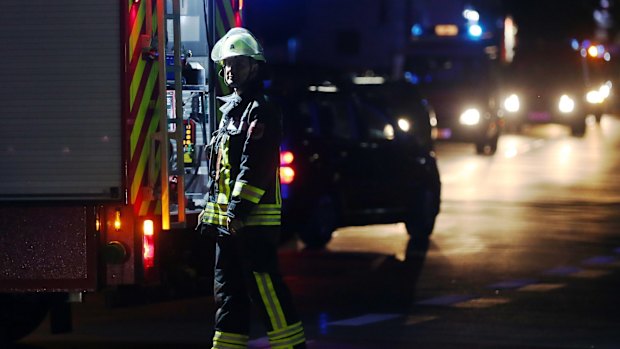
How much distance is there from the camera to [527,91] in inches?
1511

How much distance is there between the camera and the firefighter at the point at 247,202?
764 centimetres

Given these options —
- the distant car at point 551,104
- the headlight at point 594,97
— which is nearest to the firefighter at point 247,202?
the distant car at point 551,104

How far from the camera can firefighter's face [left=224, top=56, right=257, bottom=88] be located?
25.5 feet

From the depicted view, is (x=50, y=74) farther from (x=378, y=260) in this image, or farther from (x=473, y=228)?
(x=473, y=228)

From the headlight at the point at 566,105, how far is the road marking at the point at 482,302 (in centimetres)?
2725

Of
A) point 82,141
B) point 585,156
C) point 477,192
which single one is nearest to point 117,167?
point 82,141

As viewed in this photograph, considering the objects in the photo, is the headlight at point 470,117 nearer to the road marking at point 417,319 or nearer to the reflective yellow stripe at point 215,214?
the road marking at point 417,319

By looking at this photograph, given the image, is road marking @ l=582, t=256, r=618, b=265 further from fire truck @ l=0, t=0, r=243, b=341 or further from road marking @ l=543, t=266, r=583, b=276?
fire truck @ l=0, t=0, r=243, b=341

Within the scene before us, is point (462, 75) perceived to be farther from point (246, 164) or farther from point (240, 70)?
point (246, 164)

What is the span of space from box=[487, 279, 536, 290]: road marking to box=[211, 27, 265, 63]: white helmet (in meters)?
4.89

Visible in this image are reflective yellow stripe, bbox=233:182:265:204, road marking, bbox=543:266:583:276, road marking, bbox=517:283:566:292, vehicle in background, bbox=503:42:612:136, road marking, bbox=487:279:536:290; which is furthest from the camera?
vehicle in background, bbox=503:42:612:136

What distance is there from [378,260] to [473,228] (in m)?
2.93

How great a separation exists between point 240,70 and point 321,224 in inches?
274

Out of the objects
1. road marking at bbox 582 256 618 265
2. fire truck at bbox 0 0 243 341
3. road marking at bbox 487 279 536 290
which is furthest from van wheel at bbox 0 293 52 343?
road marking at bbox 582 256 618 265
